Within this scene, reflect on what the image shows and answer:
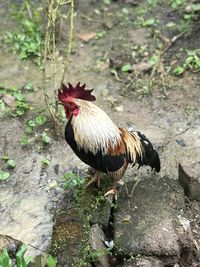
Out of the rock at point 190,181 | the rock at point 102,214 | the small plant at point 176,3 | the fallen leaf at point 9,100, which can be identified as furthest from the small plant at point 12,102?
the small plant at point 176,3

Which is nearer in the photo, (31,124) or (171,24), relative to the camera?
(31,124)

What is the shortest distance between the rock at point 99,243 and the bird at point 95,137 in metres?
0.47

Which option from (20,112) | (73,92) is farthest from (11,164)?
(73,92)

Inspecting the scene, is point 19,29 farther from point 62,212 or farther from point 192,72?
point 62,212

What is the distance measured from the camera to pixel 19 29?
6.45 m

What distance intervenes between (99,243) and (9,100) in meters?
2.28

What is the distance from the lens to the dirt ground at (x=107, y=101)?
4301 mm

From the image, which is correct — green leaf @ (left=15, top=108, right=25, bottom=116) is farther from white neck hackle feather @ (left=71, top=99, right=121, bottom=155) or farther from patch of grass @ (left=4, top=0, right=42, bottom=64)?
white neck hackle feather @ (left=71, top=99, right=121, bottom=155)

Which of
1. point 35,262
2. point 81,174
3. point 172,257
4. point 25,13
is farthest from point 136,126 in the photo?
point 25,13

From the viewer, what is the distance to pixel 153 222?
392cm

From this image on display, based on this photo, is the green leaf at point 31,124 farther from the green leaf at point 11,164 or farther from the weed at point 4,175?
the weed at point 4,175

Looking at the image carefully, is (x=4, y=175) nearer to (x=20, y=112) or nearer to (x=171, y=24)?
(x=20, y=112)

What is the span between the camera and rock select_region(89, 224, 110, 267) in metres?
3.65

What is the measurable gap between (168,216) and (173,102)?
180 cm
